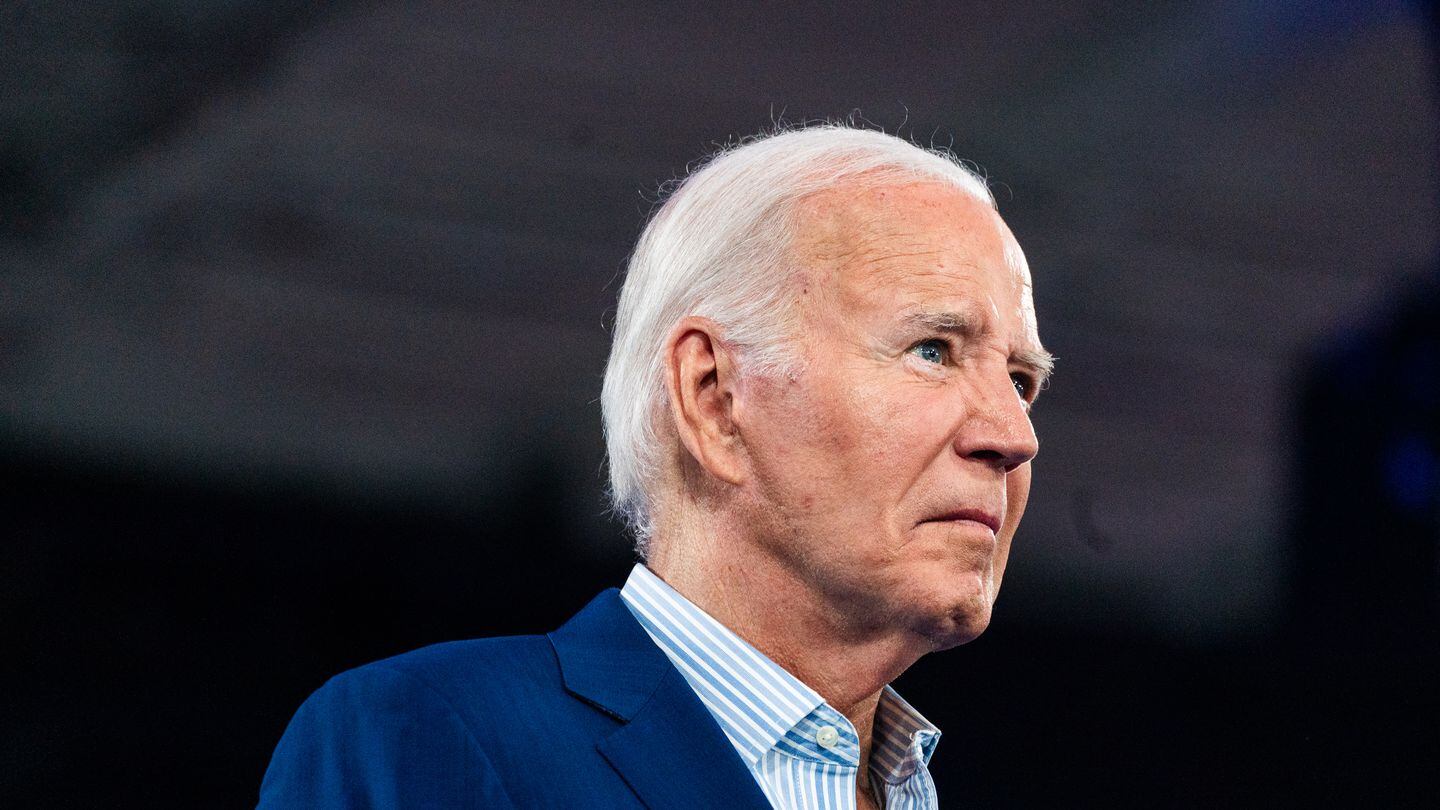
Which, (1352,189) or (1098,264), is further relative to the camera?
(1352,189)

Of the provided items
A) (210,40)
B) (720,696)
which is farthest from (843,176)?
(210,40)

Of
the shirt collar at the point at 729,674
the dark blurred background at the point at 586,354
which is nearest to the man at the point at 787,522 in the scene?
the shirt collar at the point at 729,674

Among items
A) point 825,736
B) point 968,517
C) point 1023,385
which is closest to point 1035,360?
point 1023,385

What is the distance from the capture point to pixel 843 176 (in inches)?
68.2

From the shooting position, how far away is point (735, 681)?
1577 millimetres

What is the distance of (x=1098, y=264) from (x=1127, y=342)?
16 cm

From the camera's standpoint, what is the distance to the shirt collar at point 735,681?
1.55 meters

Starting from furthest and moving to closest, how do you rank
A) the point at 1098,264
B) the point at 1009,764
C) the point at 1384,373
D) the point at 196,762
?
1. the point at 1384,373
2. the point at 1098,264
3. the point at 1009,764
4. the point at 196,762

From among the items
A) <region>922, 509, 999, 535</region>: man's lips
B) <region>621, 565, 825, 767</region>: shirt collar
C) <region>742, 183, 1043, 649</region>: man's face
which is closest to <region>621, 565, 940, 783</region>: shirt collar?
<region>621, 565, 825, 767</region>: shirt collar

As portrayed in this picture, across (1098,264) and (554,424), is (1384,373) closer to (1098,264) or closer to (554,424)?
(1098,264)

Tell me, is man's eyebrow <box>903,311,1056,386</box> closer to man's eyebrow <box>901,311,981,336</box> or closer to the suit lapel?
man's eyebrow <box>901,311,981,336</box>

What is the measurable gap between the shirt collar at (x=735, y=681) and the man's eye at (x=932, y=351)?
39cm

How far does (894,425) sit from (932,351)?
0.13m

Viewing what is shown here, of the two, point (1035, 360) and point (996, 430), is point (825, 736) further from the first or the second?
point (1035, 360)
